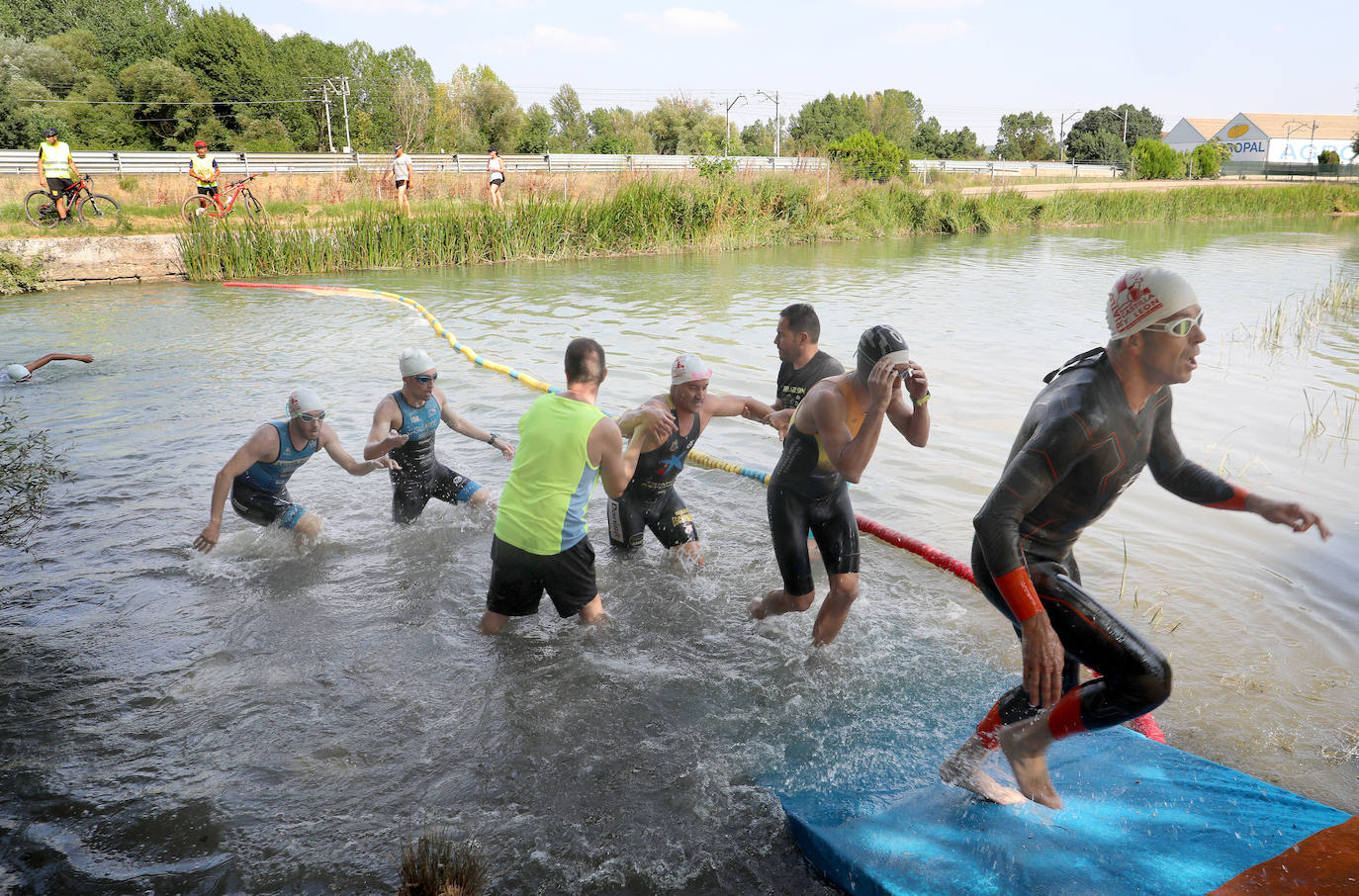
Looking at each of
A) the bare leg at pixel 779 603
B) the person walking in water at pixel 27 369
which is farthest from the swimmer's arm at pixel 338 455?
the person walking in water at pixel 27 369

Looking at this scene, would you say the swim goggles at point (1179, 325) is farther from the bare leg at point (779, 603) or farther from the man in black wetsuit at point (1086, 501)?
the bare leg at point (779, 603)

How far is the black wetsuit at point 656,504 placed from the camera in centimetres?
552

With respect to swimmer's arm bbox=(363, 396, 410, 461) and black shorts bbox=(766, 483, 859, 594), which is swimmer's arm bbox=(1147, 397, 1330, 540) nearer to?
black shorts bbox=(766, 483, 859, 594)

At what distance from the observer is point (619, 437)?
4.33 meters

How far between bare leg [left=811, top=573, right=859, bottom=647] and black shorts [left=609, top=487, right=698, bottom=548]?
1417 millimetres

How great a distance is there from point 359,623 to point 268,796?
65.5 inches

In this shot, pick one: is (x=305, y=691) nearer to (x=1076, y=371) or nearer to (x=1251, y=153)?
(x=1076, y=371)

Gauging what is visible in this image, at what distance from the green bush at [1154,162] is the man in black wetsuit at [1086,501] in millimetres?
67359

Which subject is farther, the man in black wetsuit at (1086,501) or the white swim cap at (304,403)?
the white swim cap at (304,403)

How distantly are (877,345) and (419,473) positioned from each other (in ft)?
13.2

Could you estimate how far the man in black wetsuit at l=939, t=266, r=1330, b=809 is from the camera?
265 centimetres

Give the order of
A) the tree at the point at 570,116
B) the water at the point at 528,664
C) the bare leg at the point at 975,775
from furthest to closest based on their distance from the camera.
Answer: the tree at the point at 570,116
the water at the point at 528,664
the bare leg at the point at 975,775

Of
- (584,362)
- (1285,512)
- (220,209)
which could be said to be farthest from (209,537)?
(220,209)

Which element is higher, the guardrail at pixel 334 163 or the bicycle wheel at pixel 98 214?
the guardrail at pixel 334 163
